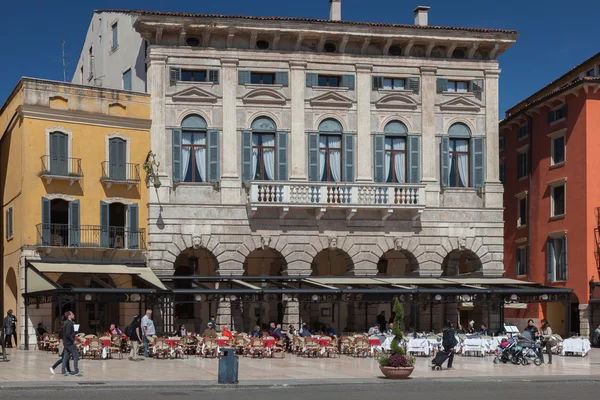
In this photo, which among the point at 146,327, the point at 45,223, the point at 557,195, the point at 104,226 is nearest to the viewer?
the point at 146,327

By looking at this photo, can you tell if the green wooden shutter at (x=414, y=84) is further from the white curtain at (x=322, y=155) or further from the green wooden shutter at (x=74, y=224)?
the green wooden shutter at (x=74, y=224)

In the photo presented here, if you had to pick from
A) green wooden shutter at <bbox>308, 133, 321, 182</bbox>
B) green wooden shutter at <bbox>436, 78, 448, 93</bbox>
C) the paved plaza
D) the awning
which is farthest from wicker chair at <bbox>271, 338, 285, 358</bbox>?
green wooden shutter at <bbox>436, 78, 448, 93</bbox>

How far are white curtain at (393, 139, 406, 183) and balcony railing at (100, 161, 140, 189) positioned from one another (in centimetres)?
1072

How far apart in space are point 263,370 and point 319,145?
15.6 meters

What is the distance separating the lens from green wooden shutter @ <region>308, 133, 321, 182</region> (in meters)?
43.8

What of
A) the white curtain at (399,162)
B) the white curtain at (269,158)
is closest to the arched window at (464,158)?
the white curtain at (399,162)

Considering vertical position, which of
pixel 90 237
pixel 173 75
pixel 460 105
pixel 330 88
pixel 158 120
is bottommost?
pixel 90 237

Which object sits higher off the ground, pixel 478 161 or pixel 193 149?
pixel 193 149

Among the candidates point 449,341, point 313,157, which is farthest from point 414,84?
point 449,341

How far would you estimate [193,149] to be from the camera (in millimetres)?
42906

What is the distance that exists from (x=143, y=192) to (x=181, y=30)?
21.8 ft

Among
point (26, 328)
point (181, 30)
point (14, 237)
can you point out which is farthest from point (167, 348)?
point (181, 30)

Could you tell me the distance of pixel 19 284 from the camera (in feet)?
134

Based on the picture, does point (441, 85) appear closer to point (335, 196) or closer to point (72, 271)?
point (335, 196)
